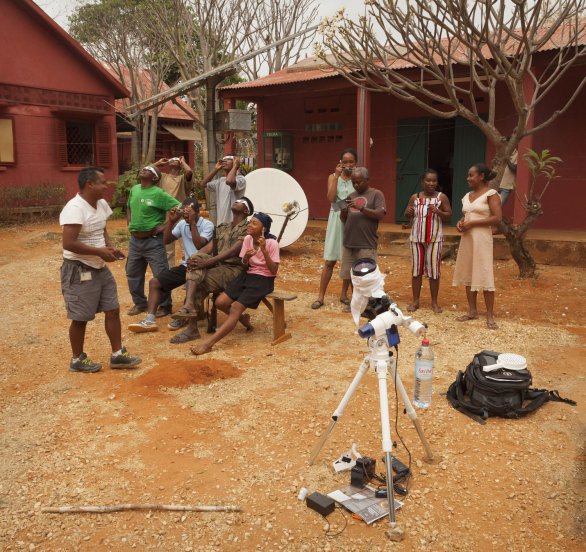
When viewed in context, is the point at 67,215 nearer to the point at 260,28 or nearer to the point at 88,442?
the point at 88,442

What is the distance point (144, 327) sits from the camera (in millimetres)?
5969

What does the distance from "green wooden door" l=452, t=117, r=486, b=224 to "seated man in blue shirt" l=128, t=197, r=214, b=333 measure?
6.62 metres

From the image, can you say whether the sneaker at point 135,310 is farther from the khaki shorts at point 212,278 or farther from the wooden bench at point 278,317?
the wooden bench at point 278,317

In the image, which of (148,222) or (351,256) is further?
(351,256)

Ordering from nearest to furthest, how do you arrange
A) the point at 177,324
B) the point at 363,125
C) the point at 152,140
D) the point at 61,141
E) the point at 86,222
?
the point at 86,222 → the point at 177,324 → the point at 363,125 → the point at 61,141 → the point at 152,140

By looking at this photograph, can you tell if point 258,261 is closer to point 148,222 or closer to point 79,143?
point 148,222

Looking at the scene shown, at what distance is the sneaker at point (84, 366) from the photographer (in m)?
4.97

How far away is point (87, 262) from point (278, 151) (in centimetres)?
904

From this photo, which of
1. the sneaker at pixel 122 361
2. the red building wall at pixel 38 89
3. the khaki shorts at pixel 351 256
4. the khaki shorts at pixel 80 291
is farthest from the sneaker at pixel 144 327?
the red building wall at pixel 38 89

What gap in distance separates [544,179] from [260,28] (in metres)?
11.1

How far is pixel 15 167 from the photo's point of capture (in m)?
14.8

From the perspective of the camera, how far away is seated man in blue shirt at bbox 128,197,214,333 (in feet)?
19.4

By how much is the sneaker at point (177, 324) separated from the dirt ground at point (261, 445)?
0.16m

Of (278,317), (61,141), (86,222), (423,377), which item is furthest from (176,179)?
(61,141)
